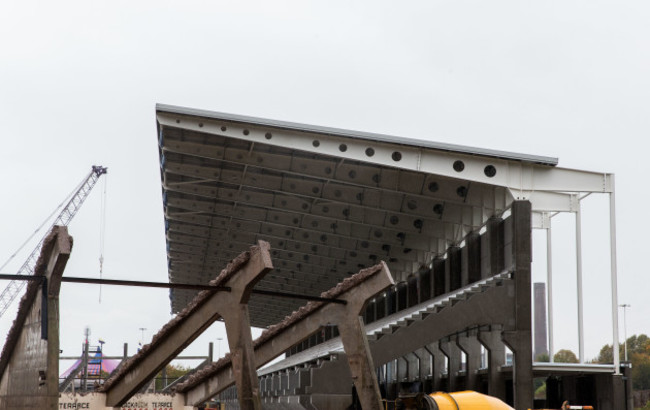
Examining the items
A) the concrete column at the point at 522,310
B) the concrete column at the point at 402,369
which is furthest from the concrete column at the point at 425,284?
the concrete column at the point at 522,310

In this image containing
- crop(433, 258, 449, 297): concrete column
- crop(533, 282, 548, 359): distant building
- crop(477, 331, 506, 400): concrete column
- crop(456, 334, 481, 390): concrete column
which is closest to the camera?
crop(477, 331, 506, 400): concrete column

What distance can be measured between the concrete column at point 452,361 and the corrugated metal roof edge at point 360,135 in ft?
43.1

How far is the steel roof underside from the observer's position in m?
39.9

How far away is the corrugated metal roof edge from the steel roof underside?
0.15 feet

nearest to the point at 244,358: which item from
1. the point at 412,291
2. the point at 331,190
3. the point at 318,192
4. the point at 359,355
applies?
the point at 359,355

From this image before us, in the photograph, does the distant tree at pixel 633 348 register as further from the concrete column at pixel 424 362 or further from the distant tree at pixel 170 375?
the concrete column at pixel 424 362

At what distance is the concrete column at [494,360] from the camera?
41.7 m

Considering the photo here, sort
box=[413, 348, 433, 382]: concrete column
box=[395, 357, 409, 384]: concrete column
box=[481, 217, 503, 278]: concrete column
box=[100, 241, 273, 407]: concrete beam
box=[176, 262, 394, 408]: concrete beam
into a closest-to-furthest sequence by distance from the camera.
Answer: box=[100, 241, 273, 407]: concrete beam
box=[176, 262, 394, 408]: concrete beam
box=[481, 217, 503, 278]: concrete column
box=[413, 348, 433, 382]: concrete column
box=[395, 357, 409, 384]: concrete column

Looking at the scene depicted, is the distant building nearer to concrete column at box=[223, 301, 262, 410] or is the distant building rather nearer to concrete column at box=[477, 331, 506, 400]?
concrete column at box=[477, 331, 506, 400]

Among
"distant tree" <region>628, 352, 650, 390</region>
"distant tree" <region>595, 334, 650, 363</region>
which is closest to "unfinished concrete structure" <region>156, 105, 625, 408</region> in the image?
"distant tree" <region>628, 352, 650, 390</region>

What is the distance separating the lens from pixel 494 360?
41969 millimetres

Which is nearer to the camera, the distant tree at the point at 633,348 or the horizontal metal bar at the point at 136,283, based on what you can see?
the horizontal metal bar at the point at 136,283

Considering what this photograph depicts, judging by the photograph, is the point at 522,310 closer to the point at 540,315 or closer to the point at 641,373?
the point at 540,315

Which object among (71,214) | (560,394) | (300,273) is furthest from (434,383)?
(71,214)
